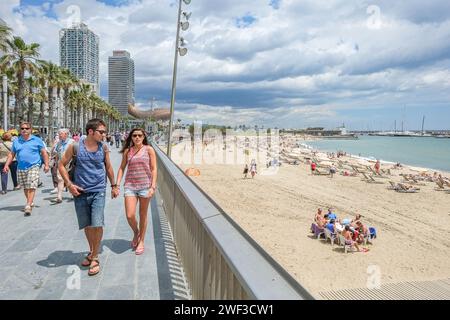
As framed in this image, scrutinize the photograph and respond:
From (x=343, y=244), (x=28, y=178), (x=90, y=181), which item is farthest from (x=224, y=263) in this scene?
(x=343, y=244)

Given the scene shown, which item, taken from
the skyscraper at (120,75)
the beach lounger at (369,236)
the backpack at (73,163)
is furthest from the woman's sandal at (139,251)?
the skyscraper at (120,75)

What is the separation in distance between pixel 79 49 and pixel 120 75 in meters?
55.8

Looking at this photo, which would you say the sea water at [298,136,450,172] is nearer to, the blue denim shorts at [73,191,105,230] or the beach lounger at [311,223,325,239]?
the beach lounger at [311,223,325,239]

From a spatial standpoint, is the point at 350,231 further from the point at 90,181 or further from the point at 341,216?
the point at 90,181

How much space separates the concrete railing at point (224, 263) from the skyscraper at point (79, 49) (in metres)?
95.6

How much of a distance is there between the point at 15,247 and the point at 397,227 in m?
14.4

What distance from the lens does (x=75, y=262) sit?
424 centimetres

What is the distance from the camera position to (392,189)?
2620 centimetres

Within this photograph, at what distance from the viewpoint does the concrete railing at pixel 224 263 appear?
1.53m

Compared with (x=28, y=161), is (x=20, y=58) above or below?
above

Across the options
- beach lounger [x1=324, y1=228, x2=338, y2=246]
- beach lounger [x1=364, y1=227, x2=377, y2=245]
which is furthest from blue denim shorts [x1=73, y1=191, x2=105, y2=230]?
beach lounger [x1=364, y1=227, x2=377, y2=245]

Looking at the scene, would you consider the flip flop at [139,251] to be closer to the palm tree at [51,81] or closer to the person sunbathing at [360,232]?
the person sunbathing at [360,232]
